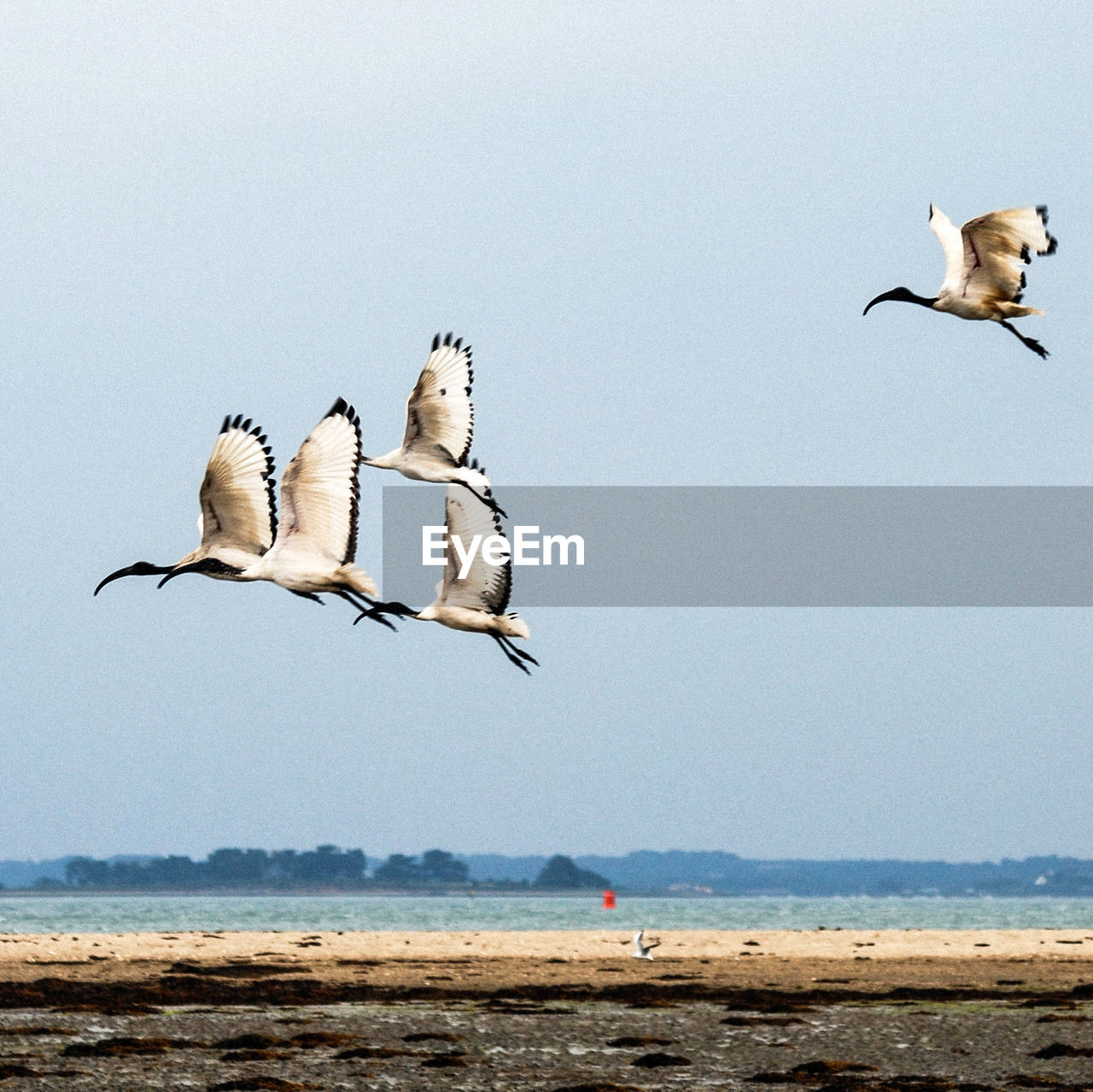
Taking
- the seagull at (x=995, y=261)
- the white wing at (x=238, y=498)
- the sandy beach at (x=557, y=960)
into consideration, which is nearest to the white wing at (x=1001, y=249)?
the seagull at (x=995, y=261)

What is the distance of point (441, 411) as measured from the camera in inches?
843

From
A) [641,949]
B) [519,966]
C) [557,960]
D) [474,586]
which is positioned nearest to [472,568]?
[474,586]

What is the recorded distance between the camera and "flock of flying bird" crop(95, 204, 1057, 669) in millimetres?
19094

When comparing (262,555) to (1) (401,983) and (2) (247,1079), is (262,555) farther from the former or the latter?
(1) (401,983)

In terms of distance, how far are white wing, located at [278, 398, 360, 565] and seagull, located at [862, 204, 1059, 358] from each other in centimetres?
595

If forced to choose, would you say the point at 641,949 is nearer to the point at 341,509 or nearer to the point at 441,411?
the point at 441,411

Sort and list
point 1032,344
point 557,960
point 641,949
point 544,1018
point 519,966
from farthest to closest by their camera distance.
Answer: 1. point 557,960
2. point 641,949
3. point 519,966
4. point 544,1018
5. point 1032,344

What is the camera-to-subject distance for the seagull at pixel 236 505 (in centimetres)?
1944

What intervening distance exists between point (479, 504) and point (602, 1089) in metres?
6.67

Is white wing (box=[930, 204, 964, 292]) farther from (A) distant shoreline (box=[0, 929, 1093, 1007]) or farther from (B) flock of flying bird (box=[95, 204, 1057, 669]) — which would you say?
(A) distant shoreline (box=[0, 929, 1093, 1007])

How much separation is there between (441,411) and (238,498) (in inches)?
113

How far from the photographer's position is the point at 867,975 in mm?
36188

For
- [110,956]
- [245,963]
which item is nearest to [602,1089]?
[245,963]

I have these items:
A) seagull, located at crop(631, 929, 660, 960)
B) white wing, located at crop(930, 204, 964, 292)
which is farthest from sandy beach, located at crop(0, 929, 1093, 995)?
white wing, located at crop(930, 204, 964, 292)
